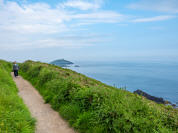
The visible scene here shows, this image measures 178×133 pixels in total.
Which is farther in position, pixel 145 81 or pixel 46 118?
pixel 145 81

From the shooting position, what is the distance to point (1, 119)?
4.16m

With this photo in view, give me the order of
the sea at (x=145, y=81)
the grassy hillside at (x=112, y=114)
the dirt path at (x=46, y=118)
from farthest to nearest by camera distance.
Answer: the sea at (x=145, y=81)
the dirt path at (x=46, y=118)
the grassy hillside at (x=112, y=114)

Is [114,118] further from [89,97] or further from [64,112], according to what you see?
[64,112]

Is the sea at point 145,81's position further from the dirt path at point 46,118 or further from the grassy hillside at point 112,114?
the dirt path at point 46,118

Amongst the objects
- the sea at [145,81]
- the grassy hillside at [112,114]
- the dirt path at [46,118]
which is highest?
the grassy hillside at [112,114]

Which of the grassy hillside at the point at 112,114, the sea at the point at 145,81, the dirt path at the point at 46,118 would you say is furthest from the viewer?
the sea at the point at 145,81

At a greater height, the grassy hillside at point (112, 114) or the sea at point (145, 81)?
the grassy hillside at point (112, 114)

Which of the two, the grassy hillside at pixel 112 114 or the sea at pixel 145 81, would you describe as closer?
the grassy hillside at pixel 112 114

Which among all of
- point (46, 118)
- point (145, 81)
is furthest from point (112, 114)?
point (145, 81)

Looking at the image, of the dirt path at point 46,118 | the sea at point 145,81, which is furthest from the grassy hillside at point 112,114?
the sea at point 145,81

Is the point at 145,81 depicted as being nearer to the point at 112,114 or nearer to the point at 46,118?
the point at 46,118

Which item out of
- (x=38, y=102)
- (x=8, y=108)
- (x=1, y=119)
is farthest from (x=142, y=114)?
(x=38, y=102)

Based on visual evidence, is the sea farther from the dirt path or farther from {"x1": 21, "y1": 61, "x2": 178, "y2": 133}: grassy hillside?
the dirt path

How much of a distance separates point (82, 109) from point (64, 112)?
3.03 ft
